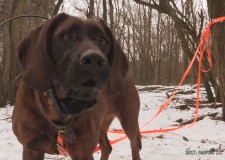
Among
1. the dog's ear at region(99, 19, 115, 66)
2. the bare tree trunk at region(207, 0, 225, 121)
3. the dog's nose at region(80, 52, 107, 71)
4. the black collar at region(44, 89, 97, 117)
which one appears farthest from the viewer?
the bare tree trunk at region(207, 0, 225, 121)

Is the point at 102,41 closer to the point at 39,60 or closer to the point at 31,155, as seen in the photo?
the point at 39,60

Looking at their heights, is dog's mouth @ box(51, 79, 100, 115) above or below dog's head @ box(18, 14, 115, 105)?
below

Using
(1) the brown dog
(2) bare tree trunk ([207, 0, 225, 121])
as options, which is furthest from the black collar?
(2) bare tree trunk ([207, 0, 225, 121])

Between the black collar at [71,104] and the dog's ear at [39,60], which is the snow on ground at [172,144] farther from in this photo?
the dog's ear at [39,60]

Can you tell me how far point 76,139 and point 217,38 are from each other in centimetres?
400

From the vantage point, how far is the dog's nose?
84.5 inches

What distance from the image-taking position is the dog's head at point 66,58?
2.23 meters

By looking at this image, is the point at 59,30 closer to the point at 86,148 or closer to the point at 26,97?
the point at 26,97

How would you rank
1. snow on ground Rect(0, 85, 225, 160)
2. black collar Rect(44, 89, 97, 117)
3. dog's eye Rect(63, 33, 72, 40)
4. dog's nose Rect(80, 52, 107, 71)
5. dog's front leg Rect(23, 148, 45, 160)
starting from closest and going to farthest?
1. dog's nose Rect(80, 52, 107, 71)
2. dog's eye Rect(63, 33, 72, 40)
3. black collar Rect(44, 89, 97, 117)
4. dog's front leg Rect(23, 148, 45, 160)
5. snow on ground Rect(0, 85, 225, 160)

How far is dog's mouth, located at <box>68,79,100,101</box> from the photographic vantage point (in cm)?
235

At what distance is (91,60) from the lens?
7.08 ft

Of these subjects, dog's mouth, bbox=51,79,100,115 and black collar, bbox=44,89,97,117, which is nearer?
dog's mouth, bbox=51,79,100,115

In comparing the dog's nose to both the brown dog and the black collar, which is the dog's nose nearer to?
the brown dog

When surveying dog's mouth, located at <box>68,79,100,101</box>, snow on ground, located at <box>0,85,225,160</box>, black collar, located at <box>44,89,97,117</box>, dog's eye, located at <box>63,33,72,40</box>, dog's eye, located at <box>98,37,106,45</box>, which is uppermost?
dog's eye, located at <box>63,33,72,40</box>
